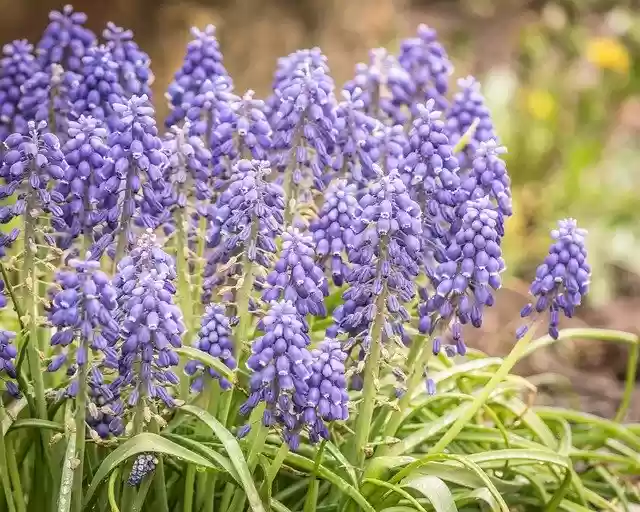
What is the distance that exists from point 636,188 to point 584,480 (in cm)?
648

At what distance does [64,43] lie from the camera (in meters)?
4.09

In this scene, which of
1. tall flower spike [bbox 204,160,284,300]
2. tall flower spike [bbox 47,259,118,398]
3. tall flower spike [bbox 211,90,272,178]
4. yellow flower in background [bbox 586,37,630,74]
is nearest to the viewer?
tall flower spike [bbox 47,259,118,398]

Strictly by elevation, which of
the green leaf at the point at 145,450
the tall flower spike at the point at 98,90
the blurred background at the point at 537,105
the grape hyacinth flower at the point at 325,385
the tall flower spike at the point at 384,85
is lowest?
the green leaf at the point at 145,450

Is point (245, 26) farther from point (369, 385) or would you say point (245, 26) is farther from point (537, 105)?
point (369, 385)

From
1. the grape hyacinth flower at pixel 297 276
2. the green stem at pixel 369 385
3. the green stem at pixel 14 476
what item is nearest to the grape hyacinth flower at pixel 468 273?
the green stem at pixel 369 385

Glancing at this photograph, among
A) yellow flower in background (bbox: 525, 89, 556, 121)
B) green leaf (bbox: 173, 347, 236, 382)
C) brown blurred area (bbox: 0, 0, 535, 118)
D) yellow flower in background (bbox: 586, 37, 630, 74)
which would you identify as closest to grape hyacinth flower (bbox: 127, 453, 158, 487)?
green leaf (bbox: 173, 347, 236, 382)

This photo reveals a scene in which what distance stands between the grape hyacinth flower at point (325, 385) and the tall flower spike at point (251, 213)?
0.49 m

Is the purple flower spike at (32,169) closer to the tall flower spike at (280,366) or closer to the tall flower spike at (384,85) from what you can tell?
the tall flower spike at (280,366)

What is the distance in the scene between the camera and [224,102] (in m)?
3.78

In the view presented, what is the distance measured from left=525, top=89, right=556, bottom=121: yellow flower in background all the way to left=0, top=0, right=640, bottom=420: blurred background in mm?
17

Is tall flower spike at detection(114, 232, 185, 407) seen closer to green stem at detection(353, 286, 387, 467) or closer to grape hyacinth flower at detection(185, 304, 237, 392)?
grape hyacinth flower at detection(185, 304, 237, 392)

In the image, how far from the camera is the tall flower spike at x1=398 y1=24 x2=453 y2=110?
457 cm

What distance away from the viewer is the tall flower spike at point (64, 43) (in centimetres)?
408

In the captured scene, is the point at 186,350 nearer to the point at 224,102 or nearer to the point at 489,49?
the point at 224,102
